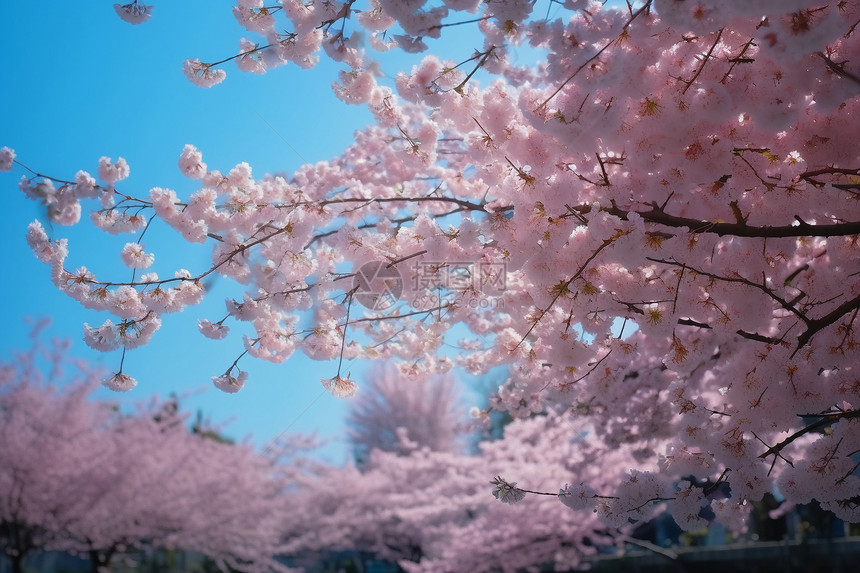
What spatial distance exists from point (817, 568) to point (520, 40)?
343 inches

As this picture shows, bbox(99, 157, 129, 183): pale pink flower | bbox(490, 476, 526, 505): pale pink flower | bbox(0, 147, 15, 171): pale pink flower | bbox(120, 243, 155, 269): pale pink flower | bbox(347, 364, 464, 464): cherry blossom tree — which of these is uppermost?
bbox(347, 364, 464, 464): cherry blossom tree

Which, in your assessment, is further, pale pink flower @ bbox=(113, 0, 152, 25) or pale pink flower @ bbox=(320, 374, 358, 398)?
pale pink flower @ bbox=(320, 374, 358, 398)

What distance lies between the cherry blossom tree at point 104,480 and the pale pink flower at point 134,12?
10.4 m

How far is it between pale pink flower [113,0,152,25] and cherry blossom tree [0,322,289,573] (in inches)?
408

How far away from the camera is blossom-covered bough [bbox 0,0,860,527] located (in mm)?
2102

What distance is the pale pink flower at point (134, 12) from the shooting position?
255 cm

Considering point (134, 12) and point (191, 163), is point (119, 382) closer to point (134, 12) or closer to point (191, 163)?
point (191, 163)

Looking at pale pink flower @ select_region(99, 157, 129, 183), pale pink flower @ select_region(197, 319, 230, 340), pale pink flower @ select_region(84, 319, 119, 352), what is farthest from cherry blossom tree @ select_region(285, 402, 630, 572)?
pale pink flower @ select_region(99, 157, 129, 183)

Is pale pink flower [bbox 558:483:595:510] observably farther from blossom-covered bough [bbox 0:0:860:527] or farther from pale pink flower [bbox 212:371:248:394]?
pale pink flower [bbox 212:371:248:394]

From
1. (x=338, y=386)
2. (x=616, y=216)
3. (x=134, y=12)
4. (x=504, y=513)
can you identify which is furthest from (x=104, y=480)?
(x=616, y=216)

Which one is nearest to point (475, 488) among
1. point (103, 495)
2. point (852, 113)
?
point (103, 495)

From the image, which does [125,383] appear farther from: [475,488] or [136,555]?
[136,555]

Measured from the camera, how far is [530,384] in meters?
4.40

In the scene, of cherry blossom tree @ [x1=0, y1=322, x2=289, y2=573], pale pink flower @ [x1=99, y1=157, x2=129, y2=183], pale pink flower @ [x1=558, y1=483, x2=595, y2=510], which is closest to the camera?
pale pink flower @ [x1=99, y1=157, x2=129, y2=183]
